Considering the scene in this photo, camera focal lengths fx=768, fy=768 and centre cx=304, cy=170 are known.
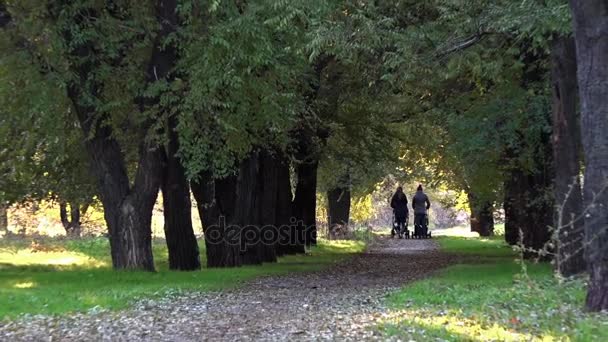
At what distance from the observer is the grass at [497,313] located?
25.6 feet

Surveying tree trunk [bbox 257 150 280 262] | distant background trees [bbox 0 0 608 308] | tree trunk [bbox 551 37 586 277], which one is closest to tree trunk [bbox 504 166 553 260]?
distant background trees [bbox 0 0 608 308]

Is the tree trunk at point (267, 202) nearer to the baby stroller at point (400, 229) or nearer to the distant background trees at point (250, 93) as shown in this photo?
the distant background trees at point (250, 93)

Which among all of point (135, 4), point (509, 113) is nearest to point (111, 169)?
point (135, 4)

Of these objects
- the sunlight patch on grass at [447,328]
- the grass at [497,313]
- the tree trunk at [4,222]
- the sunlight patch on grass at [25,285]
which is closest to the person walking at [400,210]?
the tree trunk at [4,222]

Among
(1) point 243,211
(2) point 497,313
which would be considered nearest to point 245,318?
(2) point 497,313

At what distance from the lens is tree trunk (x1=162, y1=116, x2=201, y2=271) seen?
17406mm

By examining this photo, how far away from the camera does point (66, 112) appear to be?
1681 centimetres

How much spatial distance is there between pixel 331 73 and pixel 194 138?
21.8 ft

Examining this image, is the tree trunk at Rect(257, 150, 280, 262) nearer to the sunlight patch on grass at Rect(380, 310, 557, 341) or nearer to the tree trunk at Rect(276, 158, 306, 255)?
the tree trunk at Rect(276, 158, 306, 255)

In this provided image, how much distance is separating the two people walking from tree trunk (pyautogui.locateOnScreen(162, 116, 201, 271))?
56.0ft

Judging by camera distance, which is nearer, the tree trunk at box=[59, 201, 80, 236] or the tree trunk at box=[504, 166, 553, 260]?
the tree trunk at box=[504, 166, 553, 260]

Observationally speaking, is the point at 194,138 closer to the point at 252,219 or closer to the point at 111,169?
the point at 111,169

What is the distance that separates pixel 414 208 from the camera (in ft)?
112

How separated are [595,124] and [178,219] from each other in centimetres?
1069
